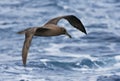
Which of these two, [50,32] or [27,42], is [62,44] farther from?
[27,42]

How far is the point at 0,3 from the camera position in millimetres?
36531

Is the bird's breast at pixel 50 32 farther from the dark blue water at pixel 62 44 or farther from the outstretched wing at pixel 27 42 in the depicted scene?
the dark blue water at pixel 62 44

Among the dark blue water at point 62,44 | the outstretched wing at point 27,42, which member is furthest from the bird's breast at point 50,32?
the dark blue water at point 62,44

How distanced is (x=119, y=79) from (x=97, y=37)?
7465 millimetres

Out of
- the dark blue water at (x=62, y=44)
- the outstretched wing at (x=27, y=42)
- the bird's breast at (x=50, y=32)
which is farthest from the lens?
the dark blue water at (x=62, y=44)

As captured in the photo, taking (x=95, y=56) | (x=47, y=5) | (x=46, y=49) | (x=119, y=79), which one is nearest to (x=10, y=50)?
(x=46, y=49)

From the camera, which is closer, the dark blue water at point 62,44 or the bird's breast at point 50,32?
the bird's breast at point 50,32

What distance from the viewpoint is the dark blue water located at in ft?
72.7

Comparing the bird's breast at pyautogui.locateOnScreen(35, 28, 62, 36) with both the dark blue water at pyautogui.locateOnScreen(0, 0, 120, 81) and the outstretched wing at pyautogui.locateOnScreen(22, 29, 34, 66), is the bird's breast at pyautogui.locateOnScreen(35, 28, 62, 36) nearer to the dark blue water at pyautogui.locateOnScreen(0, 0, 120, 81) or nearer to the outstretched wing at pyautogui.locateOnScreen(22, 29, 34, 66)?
the outstretched wing at pyautogui.locateOnScreen(22, 29, 34, 66)

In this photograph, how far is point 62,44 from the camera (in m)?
26.9

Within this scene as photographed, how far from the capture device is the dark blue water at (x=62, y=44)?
2216 centimetres

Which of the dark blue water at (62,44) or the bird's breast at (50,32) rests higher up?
the bird's breast at (50,32)

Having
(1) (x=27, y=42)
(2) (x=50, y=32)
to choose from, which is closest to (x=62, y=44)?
(2) (x=50, y=32)

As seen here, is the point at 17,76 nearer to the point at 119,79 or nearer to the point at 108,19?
the point at 119,79
